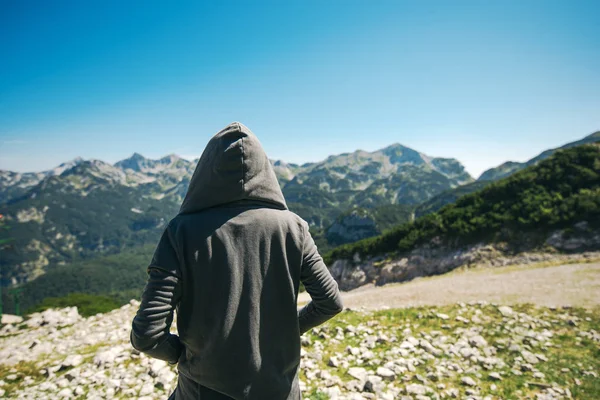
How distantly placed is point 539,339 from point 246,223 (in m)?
9.59

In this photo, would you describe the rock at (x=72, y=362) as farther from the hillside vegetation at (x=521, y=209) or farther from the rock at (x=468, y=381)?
the hillside vegetation at (x=521, y=209)

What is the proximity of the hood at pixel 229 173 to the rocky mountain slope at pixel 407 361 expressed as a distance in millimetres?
4826

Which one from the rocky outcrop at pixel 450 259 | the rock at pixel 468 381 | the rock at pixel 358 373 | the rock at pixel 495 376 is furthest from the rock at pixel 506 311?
the rocky outcrop at pixel 450 259

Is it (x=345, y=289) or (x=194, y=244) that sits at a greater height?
(x=194, y=244)

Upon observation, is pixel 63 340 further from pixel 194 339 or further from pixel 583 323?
pixel 583 323

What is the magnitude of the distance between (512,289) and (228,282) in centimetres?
1522

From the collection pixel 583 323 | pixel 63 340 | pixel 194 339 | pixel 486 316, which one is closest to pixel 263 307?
pixel 194 339

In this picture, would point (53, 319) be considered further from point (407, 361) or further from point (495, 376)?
point (495, 376)

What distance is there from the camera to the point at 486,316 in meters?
9.89

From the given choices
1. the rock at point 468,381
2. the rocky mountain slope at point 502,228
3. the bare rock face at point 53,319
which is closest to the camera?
the rock at point 468,381

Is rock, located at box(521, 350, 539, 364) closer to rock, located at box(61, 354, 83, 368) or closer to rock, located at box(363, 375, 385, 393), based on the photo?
rock, located at box(363, 375, 385, 393)

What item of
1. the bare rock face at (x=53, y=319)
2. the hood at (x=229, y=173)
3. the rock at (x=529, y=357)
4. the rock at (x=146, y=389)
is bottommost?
the bare rock face at (x=53, y=319)

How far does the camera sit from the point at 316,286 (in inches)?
110

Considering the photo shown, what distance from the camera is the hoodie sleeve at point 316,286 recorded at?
2.70m
